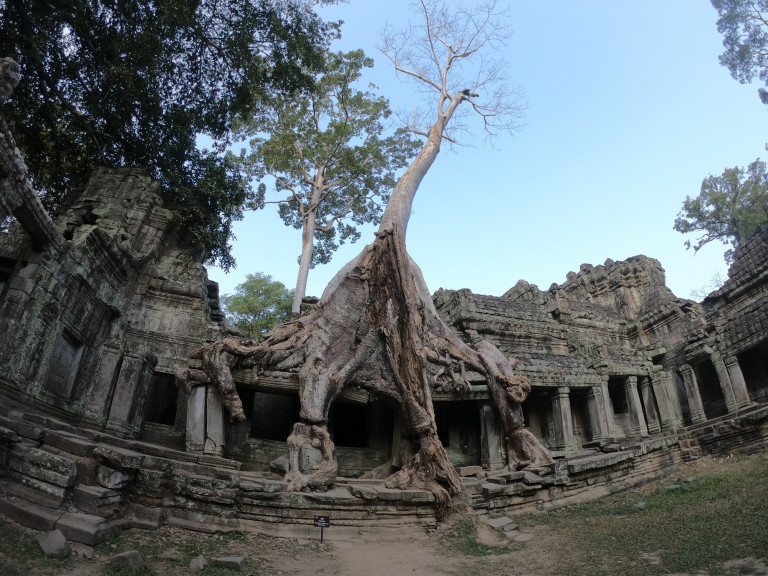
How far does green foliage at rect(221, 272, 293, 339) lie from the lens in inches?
1006

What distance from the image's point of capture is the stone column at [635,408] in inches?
583

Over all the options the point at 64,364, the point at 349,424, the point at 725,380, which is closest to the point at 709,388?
the point at 725,380

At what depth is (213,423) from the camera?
29.7 ft

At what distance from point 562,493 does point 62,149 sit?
14.8 metres

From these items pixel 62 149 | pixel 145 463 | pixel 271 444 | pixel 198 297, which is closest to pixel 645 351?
pixel 271 444

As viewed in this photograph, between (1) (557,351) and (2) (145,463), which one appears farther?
(1) (557,351)

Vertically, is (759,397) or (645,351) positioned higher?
(645,351)

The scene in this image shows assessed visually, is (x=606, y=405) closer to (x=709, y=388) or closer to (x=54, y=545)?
(x=709, y=388)

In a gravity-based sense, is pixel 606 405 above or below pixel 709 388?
below

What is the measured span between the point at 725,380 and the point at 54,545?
16498mm

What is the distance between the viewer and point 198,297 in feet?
43.9

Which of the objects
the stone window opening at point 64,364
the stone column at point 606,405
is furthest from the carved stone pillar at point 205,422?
the stone column at point 606,405

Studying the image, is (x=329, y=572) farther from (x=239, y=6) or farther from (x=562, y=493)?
(x=239, y=6)

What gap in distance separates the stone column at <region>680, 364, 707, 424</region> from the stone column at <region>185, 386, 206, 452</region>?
14.2m
